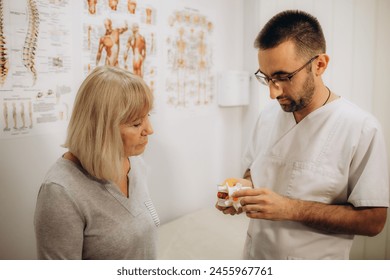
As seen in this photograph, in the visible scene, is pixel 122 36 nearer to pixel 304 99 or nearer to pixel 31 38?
pixel 31 38

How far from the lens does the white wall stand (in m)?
1.76

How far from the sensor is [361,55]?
5.98 ft

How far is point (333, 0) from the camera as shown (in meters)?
1.86

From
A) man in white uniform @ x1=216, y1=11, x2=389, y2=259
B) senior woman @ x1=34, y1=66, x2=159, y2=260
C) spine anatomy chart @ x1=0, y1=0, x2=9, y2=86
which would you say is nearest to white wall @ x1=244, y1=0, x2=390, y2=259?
man in white uniform @ x1=216, y1=11, x2=389, y2=259

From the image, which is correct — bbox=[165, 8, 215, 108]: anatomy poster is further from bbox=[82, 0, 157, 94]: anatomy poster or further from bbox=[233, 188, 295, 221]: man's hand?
bbox=[233, 188, 295, 221]: man's hand

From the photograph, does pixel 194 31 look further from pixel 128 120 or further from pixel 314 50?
pixel 128 120

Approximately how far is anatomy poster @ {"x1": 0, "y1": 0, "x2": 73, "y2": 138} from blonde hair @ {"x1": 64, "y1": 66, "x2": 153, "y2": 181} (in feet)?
1.42

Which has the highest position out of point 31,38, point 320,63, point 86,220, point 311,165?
point 31,38

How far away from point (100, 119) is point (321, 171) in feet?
2.46

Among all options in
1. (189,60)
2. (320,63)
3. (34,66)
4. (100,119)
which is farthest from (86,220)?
(189,60)

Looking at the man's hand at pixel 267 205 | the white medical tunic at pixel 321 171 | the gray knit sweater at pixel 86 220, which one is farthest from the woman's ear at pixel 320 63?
the gray knit sweater at pixel 86 220
